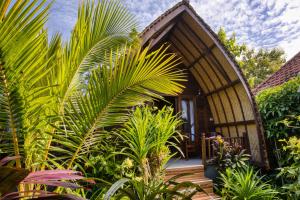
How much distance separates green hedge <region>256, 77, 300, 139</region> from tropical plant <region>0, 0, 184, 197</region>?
4.95m

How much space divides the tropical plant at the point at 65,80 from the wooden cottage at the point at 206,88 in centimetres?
304

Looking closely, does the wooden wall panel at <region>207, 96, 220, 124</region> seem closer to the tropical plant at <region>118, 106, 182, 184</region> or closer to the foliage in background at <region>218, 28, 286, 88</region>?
the tropical plant at <region>118, 106, 182, 184</region>

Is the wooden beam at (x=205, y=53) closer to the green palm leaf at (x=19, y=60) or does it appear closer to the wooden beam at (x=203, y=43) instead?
the wooden beam at (x=203, y=43)

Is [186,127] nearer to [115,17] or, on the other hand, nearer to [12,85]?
[115,17]

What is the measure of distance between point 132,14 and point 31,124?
1767mm

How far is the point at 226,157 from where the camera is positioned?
5543mm

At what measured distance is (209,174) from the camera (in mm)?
5574

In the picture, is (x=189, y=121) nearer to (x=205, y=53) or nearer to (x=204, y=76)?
(x=204, y=76)

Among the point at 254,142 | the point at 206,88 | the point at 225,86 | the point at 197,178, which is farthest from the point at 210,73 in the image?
the point at 197,178

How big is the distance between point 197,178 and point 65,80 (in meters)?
4.44

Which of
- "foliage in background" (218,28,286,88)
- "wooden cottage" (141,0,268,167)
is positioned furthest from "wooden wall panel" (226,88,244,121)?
"foliage in background" (218,28,286,88)

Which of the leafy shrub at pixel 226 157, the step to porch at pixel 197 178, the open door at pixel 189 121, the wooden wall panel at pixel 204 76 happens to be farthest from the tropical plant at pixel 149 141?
the wooden wall panel at pixel 204 76

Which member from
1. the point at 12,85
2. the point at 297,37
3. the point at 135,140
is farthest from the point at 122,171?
the point at 297,37

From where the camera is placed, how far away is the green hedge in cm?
567
